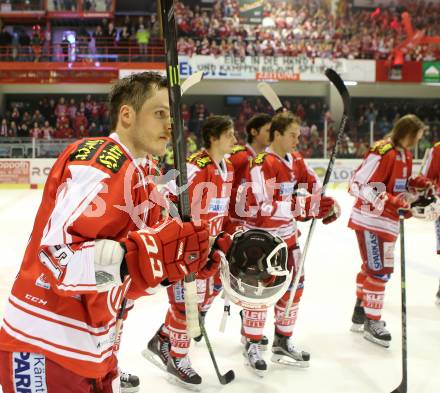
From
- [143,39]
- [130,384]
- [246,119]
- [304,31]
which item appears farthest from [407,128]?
[304,31]

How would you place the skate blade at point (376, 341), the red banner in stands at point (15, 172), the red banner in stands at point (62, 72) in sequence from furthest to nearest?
the red banner in stands at point (62, 72) < the red banner in stands at point (15, 172) < the skate blade at point (376, 341)

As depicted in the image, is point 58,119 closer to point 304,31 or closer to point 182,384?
point 304,31

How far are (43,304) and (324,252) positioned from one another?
208 inches

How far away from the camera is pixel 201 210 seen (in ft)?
10.3

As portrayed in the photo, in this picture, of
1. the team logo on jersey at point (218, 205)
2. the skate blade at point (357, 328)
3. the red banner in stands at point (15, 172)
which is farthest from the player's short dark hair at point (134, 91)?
the red banner in stands at point (15, 172)

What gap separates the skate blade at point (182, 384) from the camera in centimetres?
287

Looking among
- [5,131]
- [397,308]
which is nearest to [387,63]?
[5,131]

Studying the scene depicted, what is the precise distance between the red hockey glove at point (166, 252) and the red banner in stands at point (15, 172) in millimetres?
10567

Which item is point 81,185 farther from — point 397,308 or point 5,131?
point 5,131

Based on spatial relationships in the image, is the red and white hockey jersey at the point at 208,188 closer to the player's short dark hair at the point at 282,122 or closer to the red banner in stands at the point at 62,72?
A: the player's short dark hair at the point at 282,122

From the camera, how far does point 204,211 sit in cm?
314

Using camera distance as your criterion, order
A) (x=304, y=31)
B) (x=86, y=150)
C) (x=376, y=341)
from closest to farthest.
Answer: (x=86, y=150), (x=376, y=341), (x=304, y=31)

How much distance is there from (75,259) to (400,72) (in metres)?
16.5

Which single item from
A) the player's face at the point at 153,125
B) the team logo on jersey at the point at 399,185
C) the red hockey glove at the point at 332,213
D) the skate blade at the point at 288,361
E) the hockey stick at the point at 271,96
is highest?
the player's face at the point at 153,125
